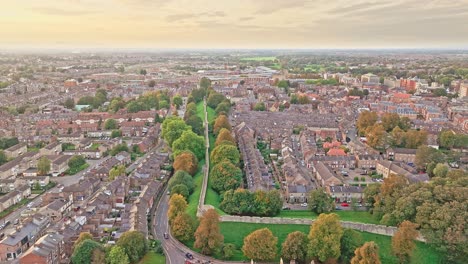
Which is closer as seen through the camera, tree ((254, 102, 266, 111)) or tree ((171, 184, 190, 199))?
tree ((171, 184, 190, 199))

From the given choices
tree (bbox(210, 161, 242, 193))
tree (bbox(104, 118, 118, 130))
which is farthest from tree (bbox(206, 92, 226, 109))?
→ tree (bbox(210, 161, 242, 193))

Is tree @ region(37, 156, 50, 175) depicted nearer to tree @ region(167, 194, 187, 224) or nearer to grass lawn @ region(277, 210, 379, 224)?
tree @ region(167, 194, 187, 224)

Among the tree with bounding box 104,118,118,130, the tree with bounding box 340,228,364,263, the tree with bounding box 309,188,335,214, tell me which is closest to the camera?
the tree with bounding box 340,228,364,263

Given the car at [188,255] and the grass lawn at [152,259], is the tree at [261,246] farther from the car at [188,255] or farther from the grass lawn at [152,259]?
the grass lawn at [152,259]

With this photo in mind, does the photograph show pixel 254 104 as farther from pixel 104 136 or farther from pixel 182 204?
pixel 182 204

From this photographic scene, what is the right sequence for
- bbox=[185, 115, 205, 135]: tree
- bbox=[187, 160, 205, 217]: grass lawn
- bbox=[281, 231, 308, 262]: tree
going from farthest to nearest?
bbox=[185, 115, 205, 135]: tree < bbox=[187, 160, 205, 217]: grass lawn < bbox=[281, 231, 308, 262]: tree

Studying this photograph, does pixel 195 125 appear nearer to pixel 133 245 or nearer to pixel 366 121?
pixel 366 121
